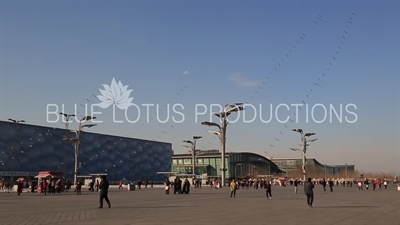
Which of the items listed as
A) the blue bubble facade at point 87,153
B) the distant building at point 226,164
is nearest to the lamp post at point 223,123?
the blue bubble facade at point 87,153

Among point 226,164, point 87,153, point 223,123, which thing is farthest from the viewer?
point 226,164

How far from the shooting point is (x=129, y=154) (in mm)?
119812

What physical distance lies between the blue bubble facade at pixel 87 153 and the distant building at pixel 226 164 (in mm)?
9032

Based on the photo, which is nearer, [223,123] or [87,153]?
[223,123]

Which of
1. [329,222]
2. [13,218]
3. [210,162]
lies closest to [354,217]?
[329,222]

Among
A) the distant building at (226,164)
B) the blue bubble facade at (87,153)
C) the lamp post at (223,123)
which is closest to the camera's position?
the lamp post at (223,123)

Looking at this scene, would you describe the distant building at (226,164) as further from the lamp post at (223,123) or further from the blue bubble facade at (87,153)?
the lamp post at (223,123)

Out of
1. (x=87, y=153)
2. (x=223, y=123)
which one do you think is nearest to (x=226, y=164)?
(x=87, y=153)

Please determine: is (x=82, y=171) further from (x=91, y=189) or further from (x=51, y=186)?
(x=51, y=186)

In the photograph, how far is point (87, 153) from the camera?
10494 cm

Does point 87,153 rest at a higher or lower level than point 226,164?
higher

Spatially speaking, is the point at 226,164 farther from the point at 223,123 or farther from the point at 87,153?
the point at 223,123

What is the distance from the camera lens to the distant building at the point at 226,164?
133500 millimetres

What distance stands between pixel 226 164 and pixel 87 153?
4262cm
